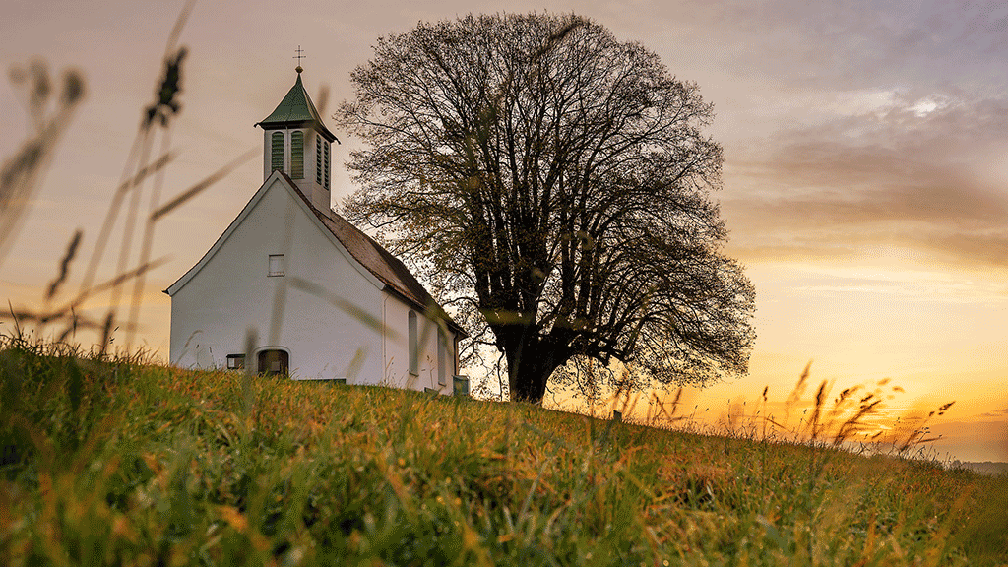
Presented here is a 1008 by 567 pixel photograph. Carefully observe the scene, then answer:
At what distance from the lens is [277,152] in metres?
25.1

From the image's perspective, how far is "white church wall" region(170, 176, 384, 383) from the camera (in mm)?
20641

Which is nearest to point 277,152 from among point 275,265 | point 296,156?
point 296,156

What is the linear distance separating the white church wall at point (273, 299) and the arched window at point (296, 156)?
244cm

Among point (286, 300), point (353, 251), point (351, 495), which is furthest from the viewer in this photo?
point (353, 251)

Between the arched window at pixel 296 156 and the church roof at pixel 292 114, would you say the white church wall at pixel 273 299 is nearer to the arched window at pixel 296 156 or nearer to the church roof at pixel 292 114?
the arched window at pixel 296 156

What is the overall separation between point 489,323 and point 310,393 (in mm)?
15916

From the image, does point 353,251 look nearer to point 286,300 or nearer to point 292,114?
point 286,300

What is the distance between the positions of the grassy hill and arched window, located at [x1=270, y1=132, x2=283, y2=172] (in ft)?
68.6

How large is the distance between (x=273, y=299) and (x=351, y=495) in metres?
19.0

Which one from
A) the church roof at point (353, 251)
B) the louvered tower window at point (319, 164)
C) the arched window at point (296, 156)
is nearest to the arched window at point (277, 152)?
the arched window at point (296, 156)

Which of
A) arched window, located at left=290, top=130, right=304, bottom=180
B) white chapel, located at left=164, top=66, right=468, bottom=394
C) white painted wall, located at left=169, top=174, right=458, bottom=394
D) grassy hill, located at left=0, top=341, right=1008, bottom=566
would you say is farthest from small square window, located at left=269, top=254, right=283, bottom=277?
grassy hill, located at left=0, top=341, right=1008, bottom=566

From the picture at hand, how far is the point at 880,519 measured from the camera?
4816 mm

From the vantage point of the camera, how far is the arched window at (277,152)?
2505 centimetres

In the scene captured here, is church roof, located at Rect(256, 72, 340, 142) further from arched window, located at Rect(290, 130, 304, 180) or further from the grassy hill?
the grassy hill
